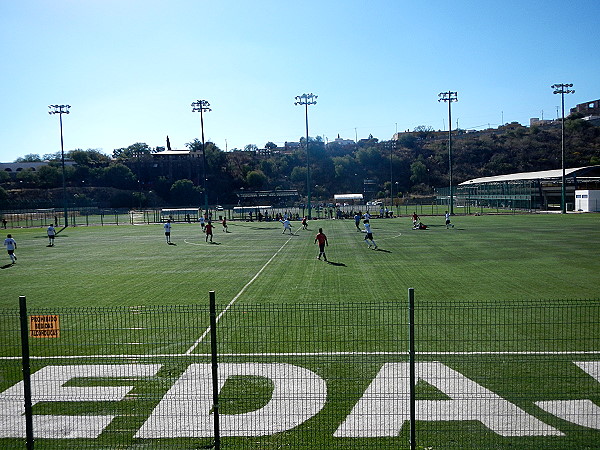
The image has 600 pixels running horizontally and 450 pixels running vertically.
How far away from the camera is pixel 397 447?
7.29 m

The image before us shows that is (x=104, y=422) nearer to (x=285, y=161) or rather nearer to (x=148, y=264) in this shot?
(x=148, y=264)

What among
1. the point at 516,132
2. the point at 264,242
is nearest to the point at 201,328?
the point at 264,242

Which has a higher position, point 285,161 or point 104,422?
point 285,161

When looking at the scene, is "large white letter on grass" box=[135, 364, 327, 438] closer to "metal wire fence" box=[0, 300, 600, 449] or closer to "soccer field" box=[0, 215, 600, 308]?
"metal wire fence" box=[0, 300, 600, 449]

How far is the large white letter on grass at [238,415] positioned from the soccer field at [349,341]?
0.17 ft

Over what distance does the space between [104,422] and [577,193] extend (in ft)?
235

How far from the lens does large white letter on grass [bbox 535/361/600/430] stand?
25.6ft

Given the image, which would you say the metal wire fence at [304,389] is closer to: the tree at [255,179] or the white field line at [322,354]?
the white field line at [322,354]

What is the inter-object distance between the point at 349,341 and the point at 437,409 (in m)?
3.68

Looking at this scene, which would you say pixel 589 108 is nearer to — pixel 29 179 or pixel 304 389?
pixel 29 179

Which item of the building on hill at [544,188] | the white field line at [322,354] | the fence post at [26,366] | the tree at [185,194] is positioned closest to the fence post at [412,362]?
the white field line at [322,354]

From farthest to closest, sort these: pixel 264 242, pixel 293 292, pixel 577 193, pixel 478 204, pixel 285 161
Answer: pixel 285 161 < pixel 478 204 < pixel 577 193 < pixel 264 242 < pixel 293 292

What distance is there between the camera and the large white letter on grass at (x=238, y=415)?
7.91 metres

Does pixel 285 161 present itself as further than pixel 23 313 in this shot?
Yes
